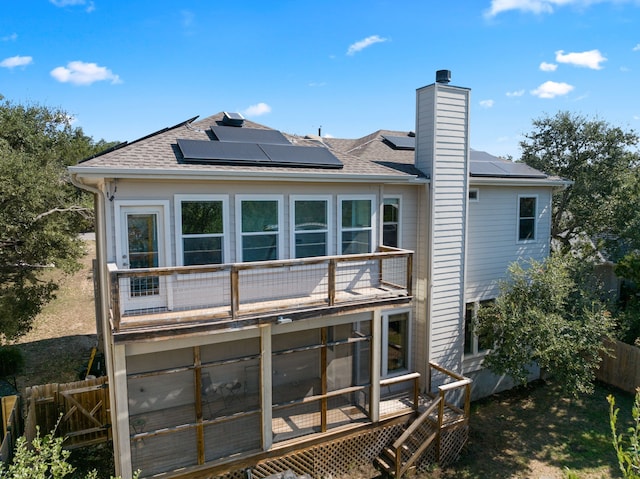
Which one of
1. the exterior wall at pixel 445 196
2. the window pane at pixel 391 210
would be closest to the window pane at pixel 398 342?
the exterior wall at pixel 445 196

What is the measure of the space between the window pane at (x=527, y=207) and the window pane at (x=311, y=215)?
7.39m

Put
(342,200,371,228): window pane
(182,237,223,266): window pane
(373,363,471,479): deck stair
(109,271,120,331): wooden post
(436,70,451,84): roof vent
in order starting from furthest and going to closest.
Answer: (436,70,451,84): roof vent → (342,200,371,228): window pane → (373,363,471,479): deck stair → (182,237,223,266): window pane → (109,271,120,331): wooden post

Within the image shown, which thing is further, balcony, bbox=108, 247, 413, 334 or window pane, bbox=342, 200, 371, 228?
window pane, bbox=342, 200, 371, 228

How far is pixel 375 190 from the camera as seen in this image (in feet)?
34.1

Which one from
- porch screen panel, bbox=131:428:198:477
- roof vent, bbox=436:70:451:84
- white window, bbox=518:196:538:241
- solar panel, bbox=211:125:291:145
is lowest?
porch screen panel, bbox=131:428:198:477

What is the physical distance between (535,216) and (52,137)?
30.0m

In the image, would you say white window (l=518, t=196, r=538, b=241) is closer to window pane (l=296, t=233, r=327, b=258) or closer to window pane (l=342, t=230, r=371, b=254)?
window pane (l=342, t=230, r=371, b=254)

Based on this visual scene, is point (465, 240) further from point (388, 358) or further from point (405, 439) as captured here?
point (405, 439)

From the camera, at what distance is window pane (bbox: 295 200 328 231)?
31.2 ft

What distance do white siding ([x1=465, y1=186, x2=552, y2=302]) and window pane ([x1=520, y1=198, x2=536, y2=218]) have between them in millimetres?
175

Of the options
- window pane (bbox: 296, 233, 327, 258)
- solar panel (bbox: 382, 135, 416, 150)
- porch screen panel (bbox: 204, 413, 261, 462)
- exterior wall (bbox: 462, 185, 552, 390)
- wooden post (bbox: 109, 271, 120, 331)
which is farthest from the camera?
solar panel (bbox: 382, 135, 416, 150)

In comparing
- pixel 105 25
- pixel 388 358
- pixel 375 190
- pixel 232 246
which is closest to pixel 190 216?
pixel 232 246

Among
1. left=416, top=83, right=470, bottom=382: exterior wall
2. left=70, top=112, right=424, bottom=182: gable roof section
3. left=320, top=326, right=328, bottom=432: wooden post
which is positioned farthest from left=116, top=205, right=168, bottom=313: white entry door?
left=416, top=83, right=470, bottom=382: exterior wall

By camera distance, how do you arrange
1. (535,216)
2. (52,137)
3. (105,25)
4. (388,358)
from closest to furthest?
1. (388,358)
2. (535,216)
3. (105,25)
4. (52,137)
